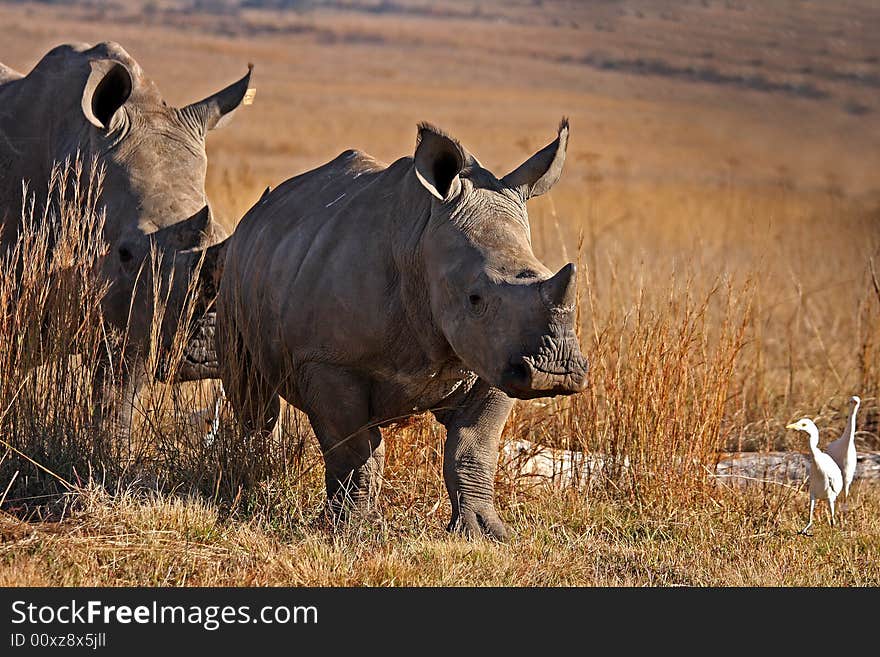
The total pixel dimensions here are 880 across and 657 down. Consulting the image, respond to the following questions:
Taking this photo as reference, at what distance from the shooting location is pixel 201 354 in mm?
7047

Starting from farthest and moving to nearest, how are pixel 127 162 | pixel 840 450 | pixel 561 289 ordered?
pixel 127 162 → pixel 840 450 → pixel 561 289

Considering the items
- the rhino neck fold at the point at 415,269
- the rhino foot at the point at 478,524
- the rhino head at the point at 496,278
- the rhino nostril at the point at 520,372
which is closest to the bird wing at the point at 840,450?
the rhino foot at the point at 478,524

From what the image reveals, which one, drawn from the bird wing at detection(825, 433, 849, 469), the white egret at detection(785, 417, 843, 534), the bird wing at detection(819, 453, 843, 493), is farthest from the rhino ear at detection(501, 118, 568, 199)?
the bird wing at detection(825, 433, 849, 469)

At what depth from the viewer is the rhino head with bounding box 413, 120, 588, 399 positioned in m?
5.24

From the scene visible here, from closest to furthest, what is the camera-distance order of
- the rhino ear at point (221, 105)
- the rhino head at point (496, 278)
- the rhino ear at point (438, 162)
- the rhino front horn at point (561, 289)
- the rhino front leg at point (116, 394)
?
Answer: the rhino front horn at point (561, 289)
the rhino head at point (496, 278)
the rhino ear at point (438, 162)
the rhino front leg at point (116, 394)
the rhino ear at point (221, 105)

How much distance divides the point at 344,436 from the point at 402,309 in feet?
1.89

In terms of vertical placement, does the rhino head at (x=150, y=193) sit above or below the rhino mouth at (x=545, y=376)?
above

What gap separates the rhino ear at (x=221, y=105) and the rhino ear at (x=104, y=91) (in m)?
0.34

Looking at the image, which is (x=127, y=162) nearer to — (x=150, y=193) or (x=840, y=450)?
(x=150, y=193)

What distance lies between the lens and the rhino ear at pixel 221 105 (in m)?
7.88

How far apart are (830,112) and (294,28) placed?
179 ft

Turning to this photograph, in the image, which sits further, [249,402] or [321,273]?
[249,402]

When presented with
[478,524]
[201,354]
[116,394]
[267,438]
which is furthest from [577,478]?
[116,394]

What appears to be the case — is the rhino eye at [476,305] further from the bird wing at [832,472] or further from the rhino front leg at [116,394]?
the bird wing at [832,472]
